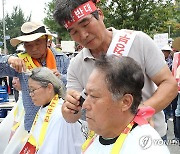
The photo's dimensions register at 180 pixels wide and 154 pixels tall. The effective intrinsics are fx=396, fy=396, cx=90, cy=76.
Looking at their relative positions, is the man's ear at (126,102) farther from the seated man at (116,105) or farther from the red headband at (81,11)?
the red headband at (81,11)

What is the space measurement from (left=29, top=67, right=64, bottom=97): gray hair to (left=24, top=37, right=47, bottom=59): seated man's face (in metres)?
0.24

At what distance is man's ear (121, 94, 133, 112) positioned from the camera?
2.02 m

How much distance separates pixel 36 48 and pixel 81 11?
5.54ft

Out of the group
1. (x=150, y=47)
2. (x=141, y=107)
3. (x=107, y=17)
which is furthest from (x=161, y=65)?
(x=107, y=17)

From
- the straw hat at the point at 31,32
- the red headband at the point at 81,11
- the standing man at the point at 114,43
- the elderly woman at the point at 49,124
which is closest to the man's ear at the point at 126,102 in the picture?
the standing man at the point at 114,43

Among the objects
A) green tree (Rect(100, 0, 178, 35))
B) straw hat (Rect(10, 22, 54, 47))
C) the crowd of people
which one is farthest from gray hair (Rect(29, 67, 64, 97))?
green tree (Rect(100, 0, 178, 35))

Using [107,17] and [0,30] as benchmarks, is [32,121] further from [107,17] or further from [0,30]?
[0,30]

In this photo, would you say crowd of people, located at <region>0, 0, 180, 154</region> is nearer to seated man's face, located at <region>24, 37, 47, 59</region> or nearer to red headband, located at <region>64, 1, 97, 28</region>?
red headband, located at <region>64, 1, 97, 28</region>

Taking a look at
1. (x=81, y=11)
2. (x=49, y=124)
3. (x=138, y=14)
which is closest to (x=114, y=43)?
(x=81, y=11)

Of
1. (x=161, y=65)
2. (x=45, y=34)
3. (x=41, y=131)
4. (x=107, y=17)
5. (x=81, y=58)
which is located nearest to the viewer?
(x=161, y=65)

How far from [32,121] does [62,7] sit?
1873 millimetres

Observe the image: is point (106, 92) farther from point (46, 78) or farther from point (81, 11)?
point (46, 78)

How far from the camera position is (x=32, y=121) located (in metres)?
4.04

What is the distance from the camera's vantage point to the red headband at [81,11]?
95.1 inches
